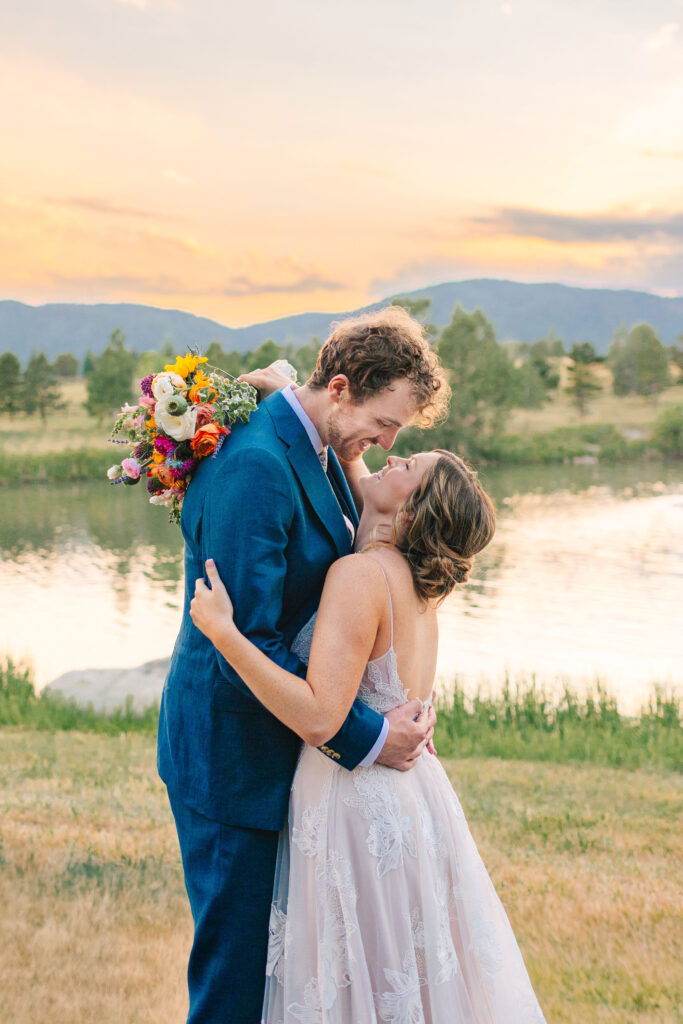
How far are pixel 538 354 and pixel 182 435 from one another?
7977cm

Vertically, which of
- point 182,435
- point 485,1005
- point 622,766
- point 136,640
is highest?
point 182,435

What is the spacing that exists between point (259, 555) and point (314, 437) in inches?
18.2

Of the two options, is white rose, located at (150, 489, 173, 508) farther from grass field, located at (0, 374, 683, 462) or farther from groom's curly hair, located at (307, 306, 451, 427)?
grass field, located at (0, 374, 683, 462)

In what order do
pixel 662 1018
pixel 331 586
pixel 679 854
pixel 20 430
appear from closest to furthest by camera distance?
pixel 331 586 → pixel 662 1018 → pixel 679 854 → pixel 20 430

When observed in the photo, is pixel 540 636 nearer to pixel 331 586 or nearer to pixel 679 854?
pixel 679 854

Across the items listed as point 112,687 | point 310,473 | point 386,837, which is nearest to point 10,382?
point 112,687

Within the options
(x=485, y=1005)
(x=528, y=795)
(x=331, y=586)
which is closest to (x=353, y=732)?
(x=331, y=586)

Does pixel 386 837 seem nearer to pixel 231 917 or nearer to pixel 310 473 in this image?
pixel 231 917

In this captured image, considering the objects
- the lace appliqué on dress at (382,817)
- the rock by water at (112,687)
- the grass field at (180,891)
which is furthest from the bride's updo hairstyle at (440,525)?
the rock by water at (112,687)

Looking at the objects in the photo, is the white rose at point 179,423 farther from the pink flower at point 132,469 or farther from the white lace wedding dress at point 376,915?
the white lace wedding dress at point 376,915

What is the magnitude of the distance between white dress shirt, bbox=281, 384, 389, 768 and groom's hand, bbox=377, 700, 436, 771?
0.03 m

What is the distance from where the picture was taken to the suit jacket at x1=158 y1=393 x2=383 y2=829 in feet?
8.06

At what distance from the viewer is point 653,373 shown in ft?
229

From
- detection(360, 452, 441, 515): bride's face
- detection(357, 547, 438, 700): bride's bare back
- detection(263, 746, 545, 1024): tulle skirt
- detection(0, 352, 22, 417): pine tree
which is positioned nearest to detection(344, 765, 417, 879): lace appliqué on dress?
detection(263, 746, 545, 1024): tulle skirt
